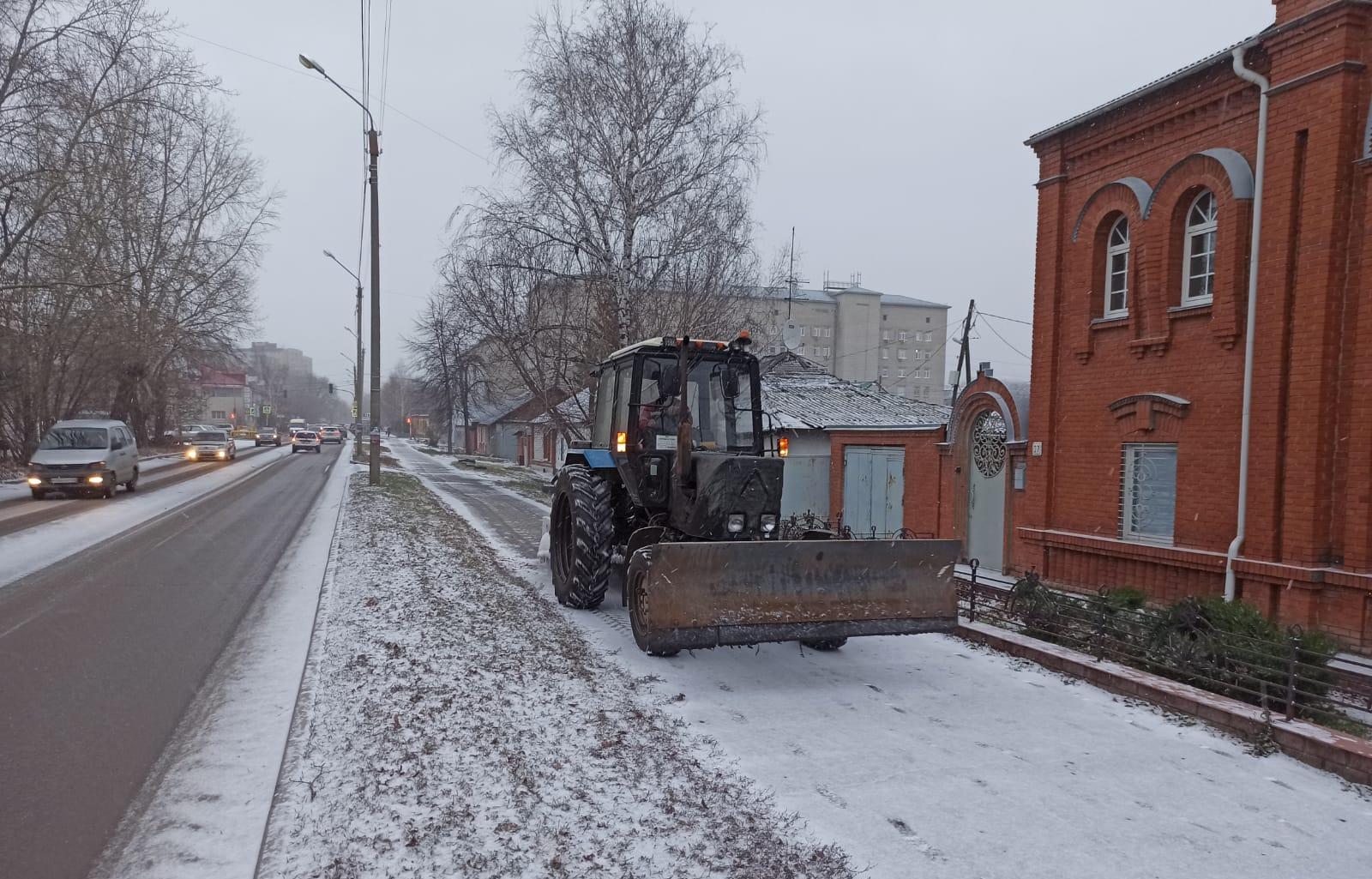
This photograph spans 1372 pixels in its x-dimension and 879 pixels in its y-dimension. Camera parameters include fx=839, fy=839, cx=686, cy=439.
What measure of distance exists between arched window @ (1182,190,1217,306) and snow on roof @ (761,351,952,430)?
5.38 metres

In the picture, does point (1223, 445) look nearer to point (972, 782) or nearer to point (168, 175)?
point (972, 782)

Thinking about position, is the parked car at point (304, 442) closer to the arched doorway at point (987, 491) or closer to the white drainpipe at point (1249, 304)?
the arched doorway at point (987, 491)

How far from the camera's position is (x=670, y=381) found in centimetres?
746

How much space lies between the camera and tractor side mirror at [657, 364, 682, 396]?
24.4ft

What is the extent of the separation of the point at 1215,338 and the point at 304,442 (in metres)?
49.9

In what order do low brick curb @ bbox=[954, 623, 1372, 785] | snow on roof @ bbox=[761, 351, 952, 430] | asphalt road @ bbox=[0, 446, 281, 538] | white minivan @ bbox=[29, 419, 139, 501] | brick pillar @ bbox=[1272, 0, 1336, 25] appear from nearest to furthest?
low brick curb @ bbox=[954, 623, 1372, 785], brick pillar @ bbox=[1272, 0, 1336, 25], asphalt road @ bbox=[0, 446, 281, 538], snow on roof @ bbox=[761, 351, 952, 430], white minivan @ bbox=[29, 419, 139, 501]

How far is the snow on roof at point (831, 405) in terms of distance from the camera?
17484 millimetres

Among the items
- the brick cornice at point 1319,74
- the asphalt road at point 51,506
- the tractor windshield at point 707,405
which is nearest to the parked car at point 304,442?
the asphalt road at point 51,506

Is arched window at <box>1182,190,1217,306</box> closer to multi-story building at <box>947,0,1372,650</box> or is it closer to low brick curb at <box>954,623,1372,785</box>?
multi-story building at <box>947,0,1372,650</box>

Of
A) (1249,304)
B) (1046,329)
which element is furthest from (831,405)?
(1249,304)

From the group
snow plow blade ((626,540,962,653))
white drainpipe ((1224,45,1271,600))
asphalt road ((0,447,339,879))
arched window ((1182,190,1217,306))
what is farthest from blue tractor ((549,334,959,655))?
arched window ((1182,190,1217,306))

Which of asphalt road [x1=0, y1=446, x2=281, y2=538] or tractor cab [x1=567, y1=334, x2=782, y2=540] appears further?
asphalt road [x1=0, y1=446, x2=281, y2=538]

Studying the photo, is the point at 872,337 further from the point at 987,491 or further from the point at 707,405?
the point at 707,405

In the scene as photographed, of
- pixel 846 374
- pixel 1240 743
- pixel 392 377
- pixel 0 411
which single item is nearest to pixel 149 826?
pixel 1240 743
